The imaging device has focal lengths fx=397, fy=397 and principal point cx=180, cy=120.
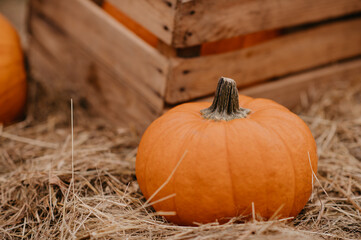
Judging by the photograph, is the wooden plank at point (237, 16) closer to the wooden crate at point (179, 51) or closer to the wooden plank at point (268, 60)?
the wooden crate at point (179, 51)

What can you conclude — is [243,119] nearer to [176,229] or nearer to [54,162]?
[176,229]

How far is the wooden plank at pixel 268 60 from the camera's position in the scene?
1931mm

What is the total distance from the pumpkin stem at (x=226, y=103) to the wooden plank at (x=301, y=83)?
0.75m

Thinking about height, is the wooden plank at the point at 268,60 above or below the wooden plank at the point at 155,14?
below

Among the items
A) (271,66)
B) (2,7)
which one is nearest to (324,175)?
(271,66)

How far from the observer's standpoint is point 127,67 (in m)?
2.16

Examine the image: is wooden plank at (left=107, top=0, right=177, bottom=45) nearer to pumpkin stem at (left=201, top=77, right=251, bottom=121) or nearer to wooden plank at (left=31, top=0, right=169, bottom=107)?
wooden plank at (left=31, top=0, right=169, bottom=107)

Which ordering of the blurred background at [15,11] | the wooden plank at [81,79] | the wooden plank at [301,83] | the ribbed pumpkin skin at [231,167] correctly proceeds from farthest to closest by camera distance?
1. the blurred background at [15,11]
2. the wooden plank at [301,83]
3. the wooden plank at [81,79]
4. the ribbed pumpkin skin at [231,167]

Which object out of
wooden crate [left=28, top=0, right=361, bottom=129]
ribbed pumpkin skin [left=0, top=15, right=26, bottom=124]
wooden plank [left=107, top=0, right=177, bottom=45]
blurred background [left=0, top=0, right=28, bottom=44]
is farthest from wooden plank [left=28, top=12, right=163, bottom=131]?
blurred background [left=0, top=0, right=28, bottom=44]

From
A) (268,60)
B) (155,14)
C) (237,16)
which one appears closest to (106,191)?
(155,14)

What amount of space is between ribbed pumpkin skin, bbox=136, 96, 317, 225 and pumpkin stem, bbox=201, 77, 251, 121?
1.3 inches

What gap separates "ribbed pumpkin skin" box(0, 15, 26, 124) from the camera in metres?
2.34

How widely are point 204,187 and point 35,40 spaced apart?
2.08 meters

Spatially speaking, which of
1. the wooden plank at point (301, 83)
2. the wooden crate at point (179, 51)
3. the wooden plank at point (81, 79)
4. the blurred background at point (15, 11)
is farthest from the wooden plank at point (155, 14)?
the blurred background at point (15, 11)
